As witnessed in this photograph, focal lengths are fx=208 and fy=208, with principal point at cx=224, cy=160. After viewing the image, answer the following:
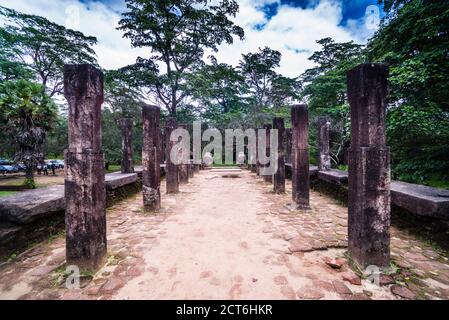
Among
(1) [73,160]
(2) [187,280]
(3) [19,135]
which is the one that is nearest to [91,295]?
(2) [187,280]

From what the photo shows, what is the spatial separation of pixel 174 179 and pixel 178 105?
42.7 ft

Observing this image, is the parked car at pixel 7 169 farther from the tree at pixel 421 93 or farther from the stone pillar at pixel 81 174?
the tree at pixel 421 93

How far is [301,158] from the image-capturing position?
5648mm

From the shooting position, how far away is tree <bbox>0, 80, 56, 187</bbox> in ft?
31.6

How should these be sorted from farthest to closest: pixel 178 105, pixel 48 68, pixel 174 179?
pixel 178 105 < pixel 48 68 < pixel 174 179

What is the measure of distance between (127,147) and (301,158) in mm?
6769

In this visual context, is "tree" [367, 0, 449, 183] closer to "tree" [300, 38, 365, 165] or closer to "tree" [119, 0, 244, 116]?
"tree" [300, 38, 365, 165]

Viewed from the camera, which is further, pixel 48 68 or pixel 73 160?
pixel 48 68

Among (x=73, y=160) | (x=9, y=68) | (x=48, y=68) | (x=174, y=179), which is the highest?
(x=48, y=68)

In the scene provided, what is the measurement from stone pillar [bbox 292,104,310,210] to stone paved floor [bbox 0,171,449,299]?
0.93 meters

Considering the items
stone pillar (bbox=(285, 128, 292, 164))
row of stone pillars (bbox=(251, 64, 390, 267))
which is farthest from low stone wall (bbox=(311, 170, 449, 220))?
stone pillar (bbox=(285, 128, 292, 164))

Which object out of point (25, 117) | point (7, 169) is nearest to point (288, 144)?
point (25, 117)

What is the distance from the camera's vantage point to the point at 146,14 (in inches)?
649

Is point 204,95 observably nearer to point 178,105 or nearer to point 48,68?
point 178,105
